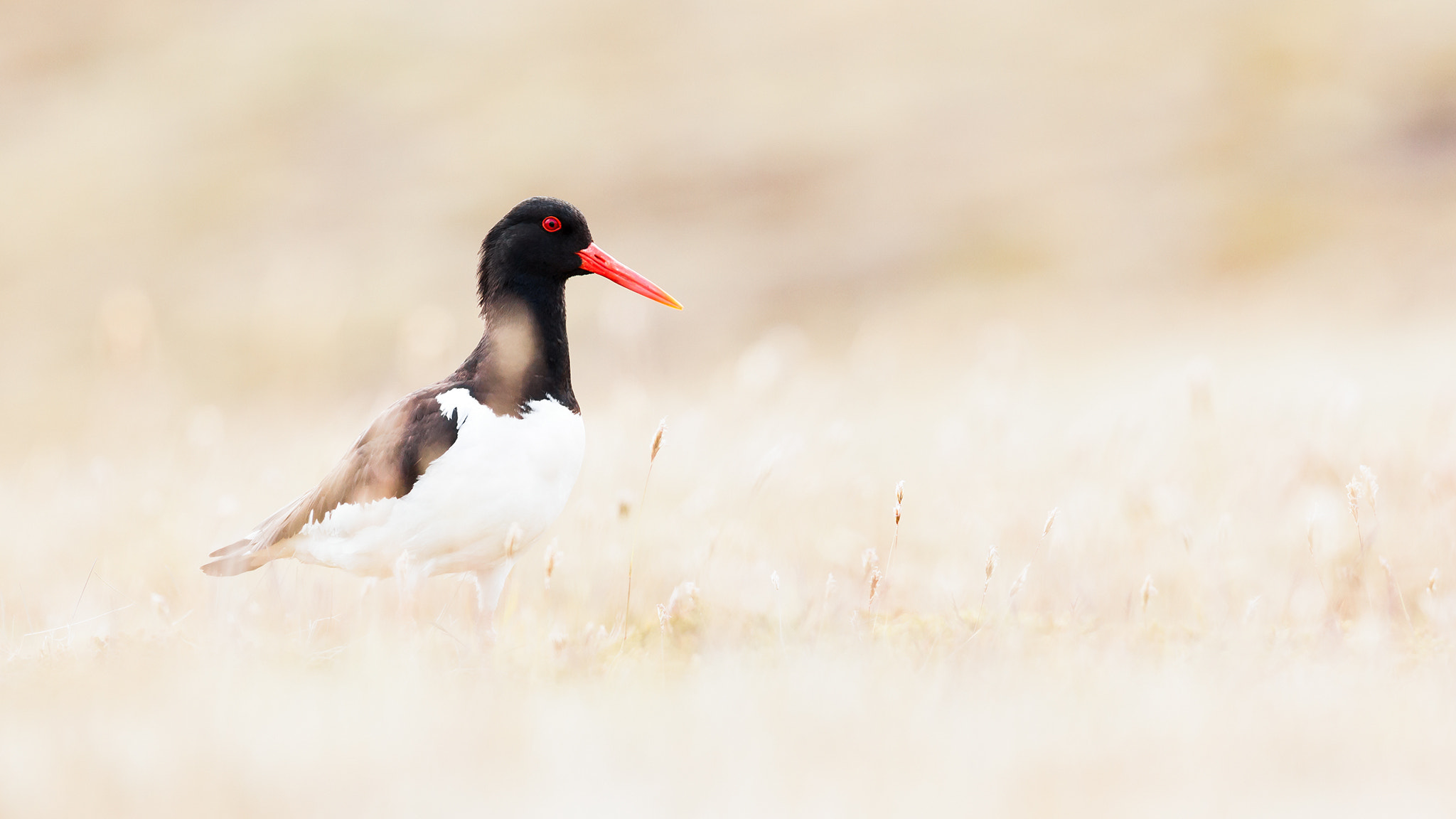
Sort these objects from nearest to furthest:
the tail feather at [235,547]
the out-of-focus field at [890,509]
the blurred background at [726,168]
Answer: the out-of-focus field at [890,509]
the tail feather at [235,547]
the blurred background at [726,168]

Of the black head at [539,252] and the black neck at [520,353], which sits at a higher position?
the black head at [539,252]

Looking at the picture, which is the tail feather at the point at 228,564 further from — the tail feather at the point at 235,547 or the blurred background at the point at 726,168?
the blurred background at the point at 726,168

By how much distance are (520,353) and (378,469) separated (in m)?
0.89

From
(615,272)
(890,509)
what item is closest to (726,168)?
(890,509)

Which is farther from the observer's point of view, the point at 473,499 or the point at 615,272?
the point at 615,272

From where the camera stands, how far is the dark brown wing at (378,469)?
5.55 metres

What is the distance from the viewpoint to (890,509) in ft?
29.6

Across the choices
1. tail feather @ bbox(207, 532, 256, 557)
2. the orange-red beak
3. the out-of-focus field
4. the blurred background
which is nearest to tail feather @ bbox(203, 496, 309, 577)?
tail feather @ bbox(207, 532, 256, 557)

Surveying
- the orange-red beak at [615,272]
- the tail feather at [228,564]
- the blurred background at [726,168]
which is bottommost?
the tail feather at [228,564]

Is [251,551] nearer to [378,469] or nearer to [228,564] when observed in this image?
[228,564]

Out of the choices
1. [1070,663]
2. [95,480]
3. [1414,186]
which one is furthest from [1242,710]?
[1414,186]

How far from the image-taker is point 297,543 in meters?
6.06

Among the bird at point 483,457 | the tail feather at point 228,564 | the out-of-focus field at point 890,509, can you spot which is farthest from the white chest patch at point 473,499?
the tail feather at point 228,564

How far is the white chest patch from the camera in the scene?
5.37m
